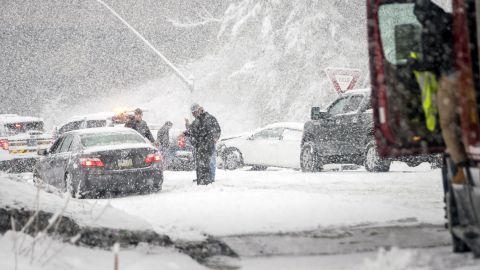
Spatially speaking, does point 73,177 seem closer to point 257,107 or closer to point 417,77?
point 417,77

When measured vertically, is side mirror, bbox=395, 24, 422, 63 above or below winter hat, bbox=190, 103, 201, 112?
below

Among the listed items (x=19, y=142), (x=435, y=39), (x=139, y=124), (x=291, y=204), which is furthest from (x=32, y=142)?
(x=435, y=39)

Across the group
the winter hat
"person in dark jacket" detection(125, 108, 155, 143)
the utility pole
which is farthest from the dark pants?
the utility pole

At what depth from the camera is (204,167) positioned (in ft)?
47.0

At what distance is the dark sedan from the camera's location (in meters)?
12.6

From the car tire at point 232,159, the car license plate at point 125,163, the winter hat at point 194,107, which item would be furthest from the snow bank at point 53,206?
the car tire at point 232,159

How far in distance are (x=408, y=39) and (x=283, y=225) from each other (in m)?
3.23

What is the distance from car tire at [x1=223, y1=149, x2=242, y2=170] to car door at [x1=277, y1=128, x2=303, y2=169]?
2.11 meters

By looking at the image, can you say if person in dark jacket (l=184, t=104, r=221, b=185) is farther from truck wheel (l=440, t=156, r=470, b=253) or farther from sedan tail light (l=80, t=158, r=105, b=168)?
truck wheel (l=440, t=156, r=470, b=253)

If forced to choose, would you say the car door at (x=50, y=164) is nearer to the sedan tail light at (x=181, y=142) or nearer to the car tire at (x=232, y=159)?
the sedan tail light at (x=181, y=142)

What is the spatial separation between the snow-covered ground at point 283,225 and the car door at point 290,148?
513 centimetres

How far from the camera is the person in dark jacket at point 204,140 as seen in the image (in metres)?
14.3

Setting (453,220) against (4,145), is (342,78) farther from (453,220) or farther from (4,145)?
(453,220)

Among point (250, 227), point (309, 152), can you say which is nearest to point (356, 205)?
point (250, 227)
